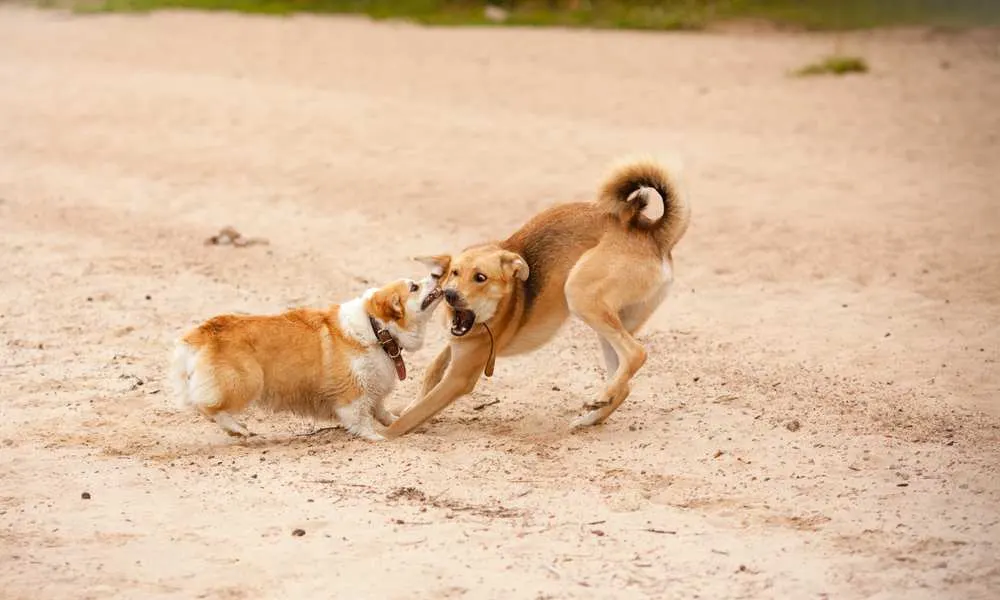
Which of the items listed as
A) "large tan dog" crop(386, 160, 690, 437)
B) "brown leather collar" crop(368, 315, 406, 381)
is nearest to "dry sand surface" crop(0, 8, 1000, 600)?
"large tan dog" crop(386, 160, 690, 437)

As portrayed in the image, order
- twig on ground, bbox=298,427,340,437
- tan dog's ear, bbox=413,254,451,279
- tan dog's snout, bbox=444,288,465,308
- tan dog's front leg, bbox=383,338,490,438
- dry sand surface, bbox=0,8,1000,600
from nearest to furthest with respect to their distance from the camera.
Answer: dry sand surface, bbox=0,8,1000,600 < tan dog's snout, bbox=444,288,465,308 < tan dog's front leg, bbox=383,338,490,438 < twig on ground, bbox=298,427,340,437 < tan dog's ear, bbox=413,254,451,279

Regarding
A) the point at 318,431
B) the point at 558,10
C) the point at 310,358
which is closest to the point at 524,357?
the point at 318,431

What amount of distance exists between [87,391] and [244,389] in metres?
1.41

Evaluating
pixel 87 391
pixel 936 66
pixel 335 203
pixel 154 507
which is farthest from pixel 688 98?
pixel 154 507

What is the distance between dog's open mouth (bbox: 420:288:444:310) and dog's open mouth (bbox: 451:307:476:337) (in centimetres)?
12

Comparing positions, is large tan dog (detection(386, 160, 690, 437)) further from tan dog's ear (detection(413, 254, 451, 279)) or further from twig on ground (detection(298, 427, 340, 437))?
twig on ground (detection(298, 427, 340, 437))

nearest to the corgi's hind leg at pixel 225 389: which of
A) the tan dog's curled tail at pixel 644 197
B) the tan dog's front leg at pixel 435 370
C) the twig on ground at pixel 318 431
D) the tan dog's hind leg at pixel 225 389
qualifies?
the tan dog's hind leg at pixel 225 389

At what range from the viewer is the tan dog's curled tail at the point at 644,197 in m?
7.84

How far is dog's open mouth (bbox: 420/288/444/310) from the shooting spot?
25.0 ft

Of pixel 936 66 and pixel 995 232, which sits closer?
pixel 995 232

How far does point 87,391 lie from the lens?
8.16 meters

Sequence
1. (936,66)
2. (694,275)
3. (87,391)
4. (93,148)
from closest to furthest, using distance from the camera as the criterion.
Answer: (87,391), (694,275), (93,148), (936,66)

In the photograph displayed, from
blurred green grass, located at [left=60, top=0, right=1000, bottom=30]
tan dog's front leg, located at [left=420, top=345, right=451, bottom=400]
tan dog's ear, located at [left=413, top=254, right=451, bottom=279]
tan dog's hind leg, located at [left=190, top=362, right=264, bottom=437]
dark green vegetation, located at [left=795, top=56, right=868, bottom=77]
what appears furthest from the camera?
blurred green grass, located at [left=60, top=0, right=1000, bottom=30]

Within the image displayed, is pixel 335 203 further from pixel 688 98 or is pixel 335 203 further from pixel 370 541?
pixel 370 541
